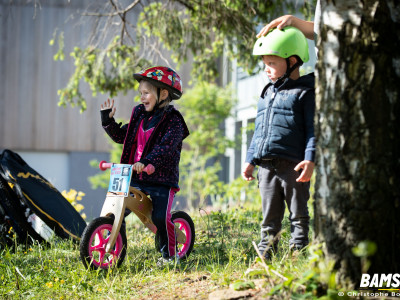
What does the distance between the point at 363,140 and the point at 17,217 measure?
3623 mm

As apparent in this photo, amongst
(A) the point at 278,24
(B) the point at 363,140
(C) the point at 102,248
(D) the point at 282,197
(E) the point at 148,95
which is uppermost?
(A) the point at 278,24

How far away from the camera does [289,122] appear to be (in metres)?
3.47

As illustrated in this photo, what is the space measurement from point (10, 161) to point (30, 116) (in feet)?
53.3

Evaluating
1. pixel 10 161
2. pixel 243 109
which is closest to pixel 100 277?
pixel 10 161

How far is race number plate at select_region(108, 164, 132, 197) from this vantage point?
377 centimetres

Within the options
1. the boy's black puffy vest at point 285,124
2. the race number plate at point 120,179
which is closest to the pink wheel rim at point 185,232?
the race number plate at point 120,179

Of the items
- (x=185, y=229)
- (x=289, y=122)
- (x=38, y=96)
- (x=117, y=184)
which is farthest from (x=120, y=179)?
(x=38, y=96)

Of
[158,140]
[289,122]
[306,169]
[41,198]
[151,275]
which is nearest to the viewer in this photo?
[306,169]

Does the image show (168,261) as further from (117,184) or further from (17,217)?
(17,217)

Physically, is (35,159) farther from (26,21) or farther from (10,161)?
(10,161)

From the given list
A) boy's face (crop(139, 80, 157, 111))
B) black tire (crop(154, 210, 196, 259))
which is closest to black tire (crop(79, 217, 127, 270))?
black tire (crop(154, 210, 196, 259))

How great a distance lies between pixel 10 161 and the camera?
5336 mm

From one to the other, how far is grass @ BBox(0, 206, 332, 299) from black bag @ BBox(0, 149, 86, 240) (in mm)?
300

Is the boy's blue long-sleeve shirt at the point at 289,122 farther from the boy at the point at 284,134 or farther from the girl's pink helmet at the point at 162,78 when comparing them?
the girl's pink helmet at the point at 162,78
